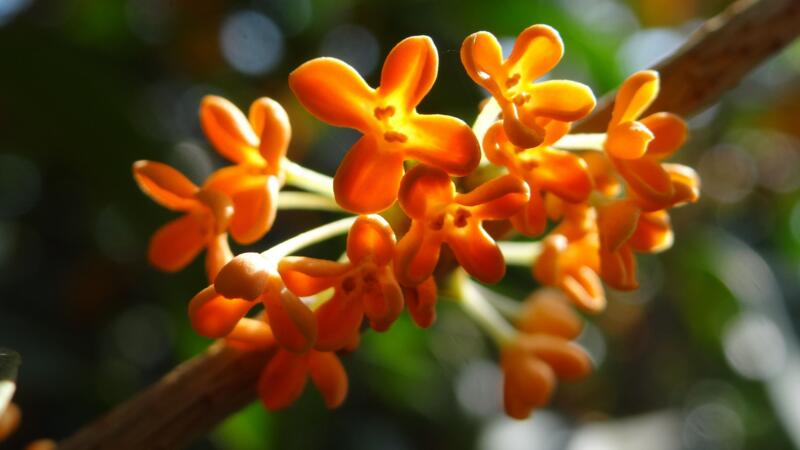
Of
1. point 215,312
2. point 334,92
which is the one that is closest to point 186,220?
point 215,312

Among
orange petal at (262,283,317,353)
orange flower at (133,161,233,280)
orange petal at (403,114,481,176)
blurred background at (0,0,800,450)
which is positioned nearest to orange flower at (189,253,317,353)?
orange petal at (262,283,317,353)

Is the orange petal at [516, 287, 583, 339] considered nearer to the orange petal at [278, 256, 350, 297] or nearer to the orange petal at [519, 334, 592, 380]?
the orange petal at [519, 334, 592, 380]

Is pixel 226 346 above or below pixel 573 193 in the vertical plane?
below

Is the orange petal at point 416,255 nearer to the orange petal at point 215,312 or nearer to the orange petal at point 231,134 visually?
the orange petal at point 215,312

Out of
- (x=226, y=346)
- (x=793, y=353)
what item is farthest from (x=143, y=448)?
(x=793, y=353)

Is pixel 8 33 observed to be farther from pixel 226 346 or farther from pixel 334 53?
pixel 226 346

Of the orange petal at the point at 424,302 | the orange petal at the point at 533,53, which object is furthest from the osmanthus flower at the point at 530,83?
the orange petal at the point at 424,302

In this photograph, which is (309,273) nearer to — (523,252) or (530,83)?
(530,83)
